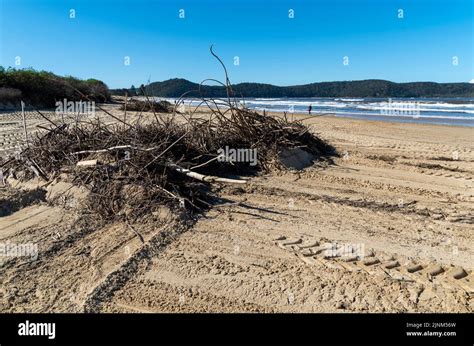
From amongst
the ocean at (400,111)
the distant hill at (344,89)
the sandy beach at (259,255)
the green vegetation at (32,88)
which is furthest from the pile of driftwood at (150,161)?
the distant hill at (344,89)

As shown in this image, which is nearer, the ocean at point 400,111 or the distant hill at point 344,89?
the ocean at point 400,111

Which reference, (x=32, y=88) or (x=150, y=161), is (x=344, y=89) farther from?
(x=150, y=161)

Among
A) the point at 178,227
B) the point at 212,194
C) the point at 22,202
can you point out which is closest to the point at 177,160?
the point at 212,194

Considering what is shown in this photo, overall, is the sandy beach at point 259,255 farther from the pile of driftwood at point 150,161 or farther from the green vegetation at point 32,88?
the green vegetation at point 32,88

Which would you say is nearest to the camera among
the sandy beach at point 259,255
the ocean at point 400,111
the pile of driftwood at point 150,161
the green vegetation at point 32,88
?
the sandy beach at point 259,255

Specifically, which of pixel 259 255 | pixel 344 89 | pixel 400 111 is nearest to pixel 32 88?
pixel 259 255
